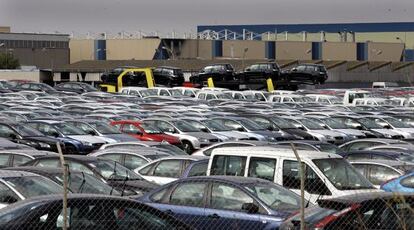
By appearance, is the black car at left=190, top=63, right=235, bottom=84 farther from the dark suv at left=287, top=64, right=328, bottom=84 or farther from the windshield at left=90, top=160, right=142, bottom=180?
the windshield at left=90, top=160, right=142, bottom=180

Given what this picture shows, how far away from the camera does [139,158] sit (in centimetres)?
2072

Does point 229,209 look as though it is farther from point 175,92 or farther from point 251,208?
point 175,92

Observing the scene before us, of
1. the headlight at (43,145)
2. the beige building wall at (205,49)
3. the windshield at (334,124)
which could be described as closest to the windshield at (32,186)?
the headlight at (43,145)

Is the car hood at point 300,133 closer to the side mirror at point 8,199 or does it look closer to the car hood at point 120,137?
the car hood at point 120,137

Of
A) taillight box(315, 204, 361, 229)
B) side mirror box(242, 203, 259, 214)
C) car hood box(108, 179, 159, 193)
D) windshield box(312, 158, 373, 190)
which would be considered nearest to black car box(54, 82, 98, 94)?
car hood box(108, 179, 159, 193)

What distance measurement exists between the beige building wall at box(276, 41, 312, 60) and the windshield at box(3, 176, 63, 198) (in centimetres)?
9815

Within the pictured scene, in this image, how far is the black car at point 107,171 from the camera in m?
17.1

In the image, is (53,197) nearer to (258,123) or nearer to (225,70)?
(258,123)

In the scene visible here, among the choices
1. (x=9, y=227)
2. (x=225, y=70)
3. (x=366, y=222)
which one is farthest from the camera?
(x=225, y=70)

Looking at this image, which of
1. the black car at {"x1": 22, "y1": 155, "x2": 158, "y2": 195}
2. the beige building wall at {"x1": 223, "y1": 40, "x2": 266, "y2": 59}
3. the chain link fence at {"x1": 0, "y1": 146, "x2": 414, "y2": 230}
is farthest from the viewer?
the beige building wall at {"x1": 223, "y1": 40, "x2": 266, "y2": 59}

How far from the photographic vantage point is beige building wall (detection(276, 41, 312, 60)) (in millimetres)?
111438

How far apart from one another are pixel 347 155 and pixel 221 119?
40.4 ft

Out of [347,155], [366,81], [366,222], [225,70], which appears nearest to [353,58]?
[366,81]

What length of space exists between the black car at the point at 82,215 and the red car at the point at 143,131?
64.4 ft
